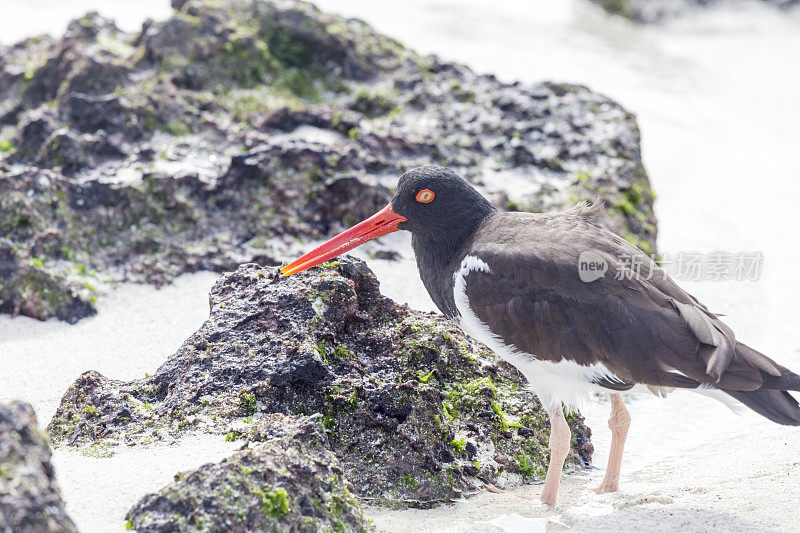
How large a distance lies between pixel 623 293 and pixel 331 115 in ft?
13.0

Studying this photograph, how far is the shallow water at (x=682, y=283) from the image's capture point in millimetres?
3836

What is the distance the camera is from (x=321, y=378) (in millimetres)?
4164

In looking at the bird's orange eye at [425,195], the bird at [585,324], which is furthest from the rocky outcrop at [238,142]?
the bird at [585,324]

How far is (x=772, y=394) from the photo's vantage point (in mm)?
3961

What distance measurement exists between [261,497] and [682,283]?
506 cm

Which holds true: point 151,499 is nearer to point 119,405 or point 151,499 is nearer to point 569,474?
point 119,405

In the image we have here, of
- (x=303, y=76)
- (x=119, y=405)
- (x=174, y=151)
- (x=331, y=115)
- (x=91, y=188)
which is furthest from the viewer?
(x=303, y=76)

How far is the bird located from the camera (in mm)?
3965

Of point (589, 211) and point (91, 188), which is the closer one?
point (589, 211)

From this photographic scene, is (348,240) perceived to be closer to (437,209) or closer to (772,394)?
(437,209)

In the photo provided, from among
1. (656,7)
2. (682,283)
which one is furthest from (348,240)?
(656,7)

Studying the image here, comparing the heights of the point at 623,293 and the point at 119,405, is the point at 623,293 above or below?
above

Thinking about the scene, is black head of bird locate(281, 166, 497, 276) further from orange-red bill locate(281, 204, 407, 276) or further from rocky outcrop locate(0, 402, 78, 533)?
rocky outcrop locate(0, 402, 78, 533)

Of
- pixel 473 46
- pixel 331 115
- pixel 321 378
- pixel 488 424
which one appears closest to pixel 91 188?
pixel 331 115
